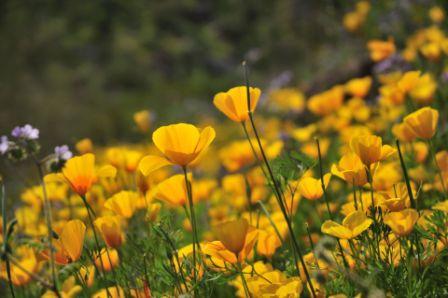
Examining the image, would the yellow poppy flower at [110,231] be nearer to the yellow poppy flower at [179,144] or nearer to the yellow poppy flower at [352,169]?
the yellow poppy flower at [179,144]

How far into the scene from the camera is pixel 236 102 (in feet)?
3.69

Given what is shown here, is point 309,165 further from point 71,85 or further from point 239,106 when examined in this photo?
point 71,85

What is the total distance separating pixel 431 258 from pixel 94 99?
41.3ft

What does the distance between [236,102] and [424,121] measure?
49 cm

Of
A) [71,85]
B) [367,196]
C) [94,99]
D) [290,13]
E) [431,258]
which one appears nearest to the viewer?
[431,258]

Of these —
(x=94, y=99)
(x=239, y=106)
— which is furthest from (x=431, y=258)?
(x=94, y=99)

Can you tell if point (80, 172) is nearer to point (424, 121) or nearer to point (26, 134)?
point (26, 134)

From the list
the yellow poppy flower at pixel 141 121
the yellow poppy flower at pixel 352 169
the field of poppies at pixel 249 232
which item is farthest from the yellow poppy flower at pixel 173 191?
the yellow poppy flower at pixel 141 121

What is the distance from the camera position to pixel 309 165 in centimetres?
122

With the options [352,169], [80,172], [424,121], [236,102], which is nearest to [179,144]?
[236,102]

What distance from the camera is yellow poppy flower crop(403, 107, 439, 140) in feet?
4.19

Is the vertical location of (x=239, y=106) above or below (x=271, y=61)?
below

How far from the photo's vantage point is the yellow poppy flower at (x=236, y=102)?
1.12 meters

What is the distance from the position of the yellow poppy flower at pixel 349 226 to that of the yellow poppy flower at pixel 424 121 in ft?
1.34
